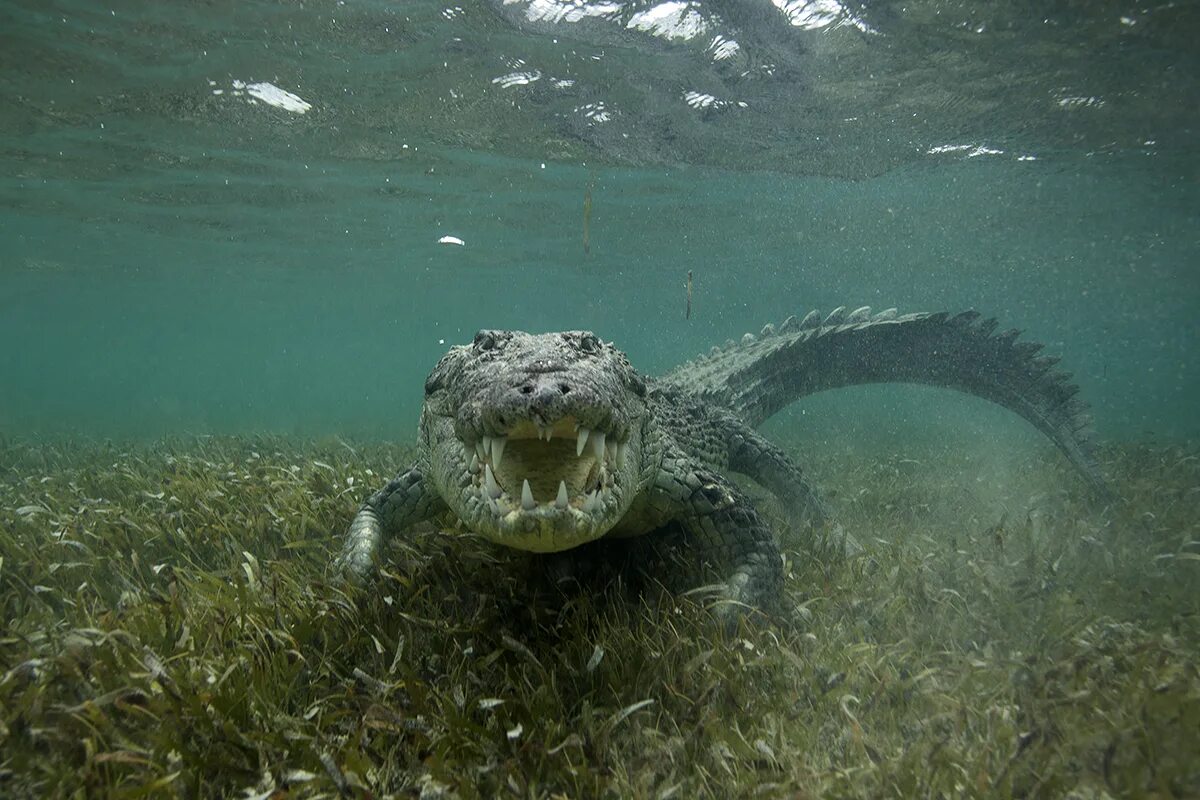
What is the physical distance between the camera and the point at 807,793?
177 centimetres

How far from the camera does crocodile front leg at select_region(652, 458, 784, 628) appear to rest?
10.8ft

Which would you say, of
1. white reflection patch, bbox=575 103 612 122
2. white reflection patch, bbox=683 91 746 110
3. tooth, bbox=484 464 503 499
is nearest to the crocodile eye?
tooth, bbox=484 464 503 499

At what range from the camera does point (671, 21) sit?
944 centimetres

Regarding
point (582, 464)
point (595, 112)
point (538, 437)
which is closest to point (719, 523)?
point (582, 464)

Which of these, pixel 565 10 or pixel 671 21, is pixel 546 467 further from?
pixel 671 21

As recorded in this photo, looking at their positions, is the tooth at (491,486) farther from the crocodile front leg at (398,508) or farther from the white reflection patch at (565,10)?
the white reflection patch at (565,10)

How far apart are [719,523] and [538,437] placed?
1.31m

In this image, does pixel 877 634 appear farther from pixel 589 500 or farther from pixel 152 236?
pixel 152 236

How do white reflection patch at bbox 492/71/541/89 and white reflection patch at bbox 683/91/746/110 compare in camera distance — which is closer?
white reflection patch at bbox 492/71/541/89

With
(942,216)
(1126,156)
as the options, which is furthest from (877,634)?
(942,216)

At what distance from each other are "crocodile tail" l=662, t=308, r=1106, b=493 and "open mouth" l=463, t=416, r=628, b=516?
12.6ft

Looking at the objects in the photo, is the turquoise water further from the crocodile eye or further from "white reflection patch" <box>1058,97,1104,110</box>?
the crocodile eye

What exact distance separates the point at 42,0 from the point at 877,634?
11420 mm

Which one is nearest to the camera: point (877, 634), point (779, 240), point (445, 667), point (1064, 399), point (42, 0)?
point (445, 667)
